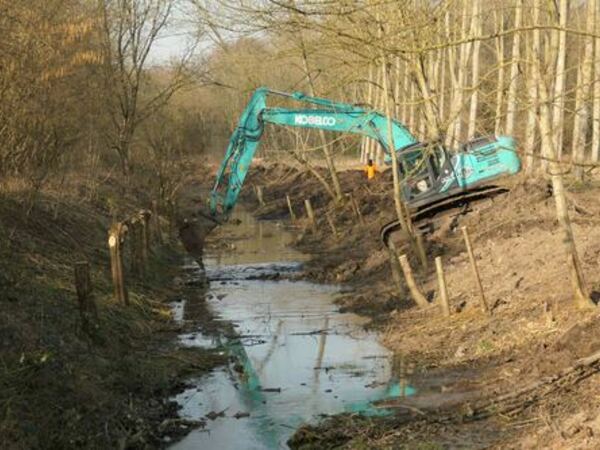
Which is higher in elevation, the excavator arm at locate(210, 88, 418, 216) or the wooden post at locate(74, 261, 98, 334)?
the excavator arm at locate(210, 88, 418, 216)

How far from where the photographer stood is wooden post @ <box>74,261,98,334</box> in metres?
12.6

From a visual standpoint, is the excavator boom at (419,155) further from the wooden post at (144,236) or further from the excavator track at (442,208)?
the wooden post at (144,236)

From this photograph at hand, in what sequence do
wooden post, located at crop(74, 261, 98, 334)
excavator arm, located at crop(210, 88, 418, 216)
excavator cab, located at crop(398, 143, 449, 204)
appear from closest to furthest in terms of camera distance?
wooden post, located at crop(74, 261, 98, 334) < excavator cab, located at crop(398, 143, 449, 204) < excavator arm, located at crop(210, 88, 418, 216)

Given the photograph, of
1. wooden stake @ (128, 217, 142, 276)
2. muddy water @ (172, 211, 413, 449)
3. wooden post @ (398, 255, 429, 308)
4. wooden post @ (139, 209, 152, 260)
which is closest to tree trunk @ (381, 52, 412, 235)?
muddy water @ (172, 211, 413, 449)

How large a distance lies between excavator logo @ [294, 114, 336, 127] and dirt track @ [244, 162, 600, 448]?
331 cm

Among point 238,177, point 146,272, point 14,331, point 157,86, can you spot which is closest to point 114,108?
point 157,86

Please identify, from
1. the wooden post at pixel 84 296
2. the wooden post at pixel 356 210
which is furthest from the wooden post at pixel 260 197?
the wooden post at pixel 84 296

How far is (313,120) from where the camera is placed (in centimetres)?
2273

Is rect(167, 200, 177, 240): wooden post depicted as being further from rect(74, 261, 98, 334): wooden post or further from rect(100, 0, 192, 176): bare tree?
rect(74, 261, 98, 334): wooden post

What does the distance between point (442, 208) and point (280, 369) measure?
938cm

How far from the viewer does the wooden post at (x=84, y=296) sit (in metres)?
12.6

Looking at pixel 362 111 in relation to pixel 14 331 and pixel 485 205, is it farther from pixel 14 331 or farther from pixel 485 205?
pixel 14 331

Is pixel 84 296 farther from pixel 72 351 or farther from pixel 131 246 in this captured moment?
pixel 131 246

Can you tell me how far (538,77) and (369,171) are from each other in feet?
86.9
